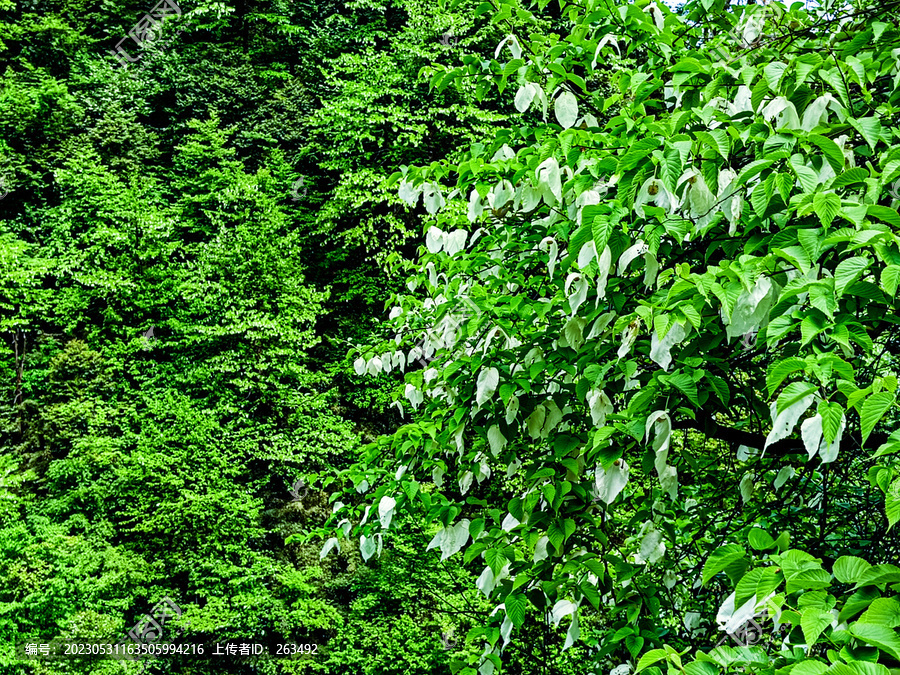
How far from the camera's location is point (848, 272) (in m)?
1.27

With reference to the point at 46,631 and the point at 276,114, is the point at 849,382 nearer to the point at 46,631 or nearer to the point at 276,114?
the point at 46,631

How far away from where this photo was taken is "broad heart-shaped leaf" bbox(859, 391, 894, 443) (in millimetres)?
1179

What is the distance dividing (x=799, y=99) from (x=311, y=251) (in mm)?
10400

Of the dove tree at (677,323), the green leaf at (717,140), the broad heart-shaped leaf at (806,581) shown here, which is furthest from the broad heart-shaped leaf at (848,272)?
the broad heart-shaped leaf at (806,581)

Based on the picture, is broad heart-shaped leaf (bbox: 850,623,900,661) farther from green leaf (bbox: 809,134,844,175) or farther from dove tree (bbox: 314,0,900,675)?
green leaf (bbox: 809,134,844,175)

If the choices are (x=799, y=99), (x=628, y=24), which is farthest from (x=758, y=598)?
(x=628, y=24)

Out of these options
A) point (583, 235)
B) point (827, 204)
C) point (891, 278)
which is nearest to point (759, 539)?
point (891, 278)

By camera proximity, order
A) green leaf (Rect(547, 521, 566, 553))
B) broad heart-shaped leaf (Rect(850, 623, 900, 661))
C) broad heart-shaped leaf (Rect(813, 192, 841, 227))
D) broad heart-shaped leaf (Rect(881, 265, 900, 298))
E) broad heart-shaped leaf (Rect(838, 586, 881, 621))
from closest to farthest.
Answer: broad heart-shaped leaf (Rect(850, 623, 900, 661)) < broad heart-shaped leaf (Rect(838, 586, 881, 621)) < broad heart-shaped leaf (Rect(881, 265, 900, 298)) < broad heart-shaped leaf (Rect(813, 192, 841, 227)) < green leaf (Rect(547, 521, 566, 553))

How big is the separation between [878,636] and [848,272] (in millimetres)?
653

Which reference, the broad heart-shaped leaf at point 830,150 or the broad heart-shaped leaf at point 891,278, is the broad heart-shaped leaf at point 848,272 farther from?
the broad heart-shaped leaf at point 830,150

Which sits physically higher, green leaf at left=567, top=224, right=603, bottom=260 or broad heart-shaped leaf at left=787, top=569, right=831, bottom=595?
green leaf at left=567, top=224, right=603, bottom=260

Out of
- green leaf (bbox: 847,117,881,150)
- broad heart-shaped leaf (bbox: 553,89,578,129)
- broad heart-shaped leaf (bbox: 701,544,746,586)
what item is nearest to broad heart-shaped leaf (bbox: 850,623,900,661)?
broad heart-shaped leaf (bbox: 701,544,746,586)
